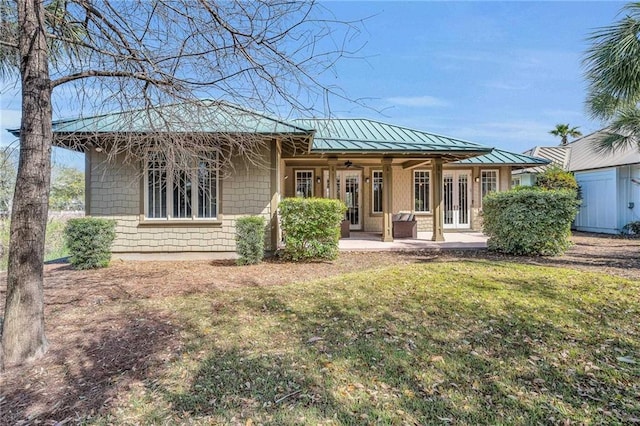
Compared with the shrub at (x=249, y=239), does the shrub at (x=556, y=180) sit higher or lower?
higher

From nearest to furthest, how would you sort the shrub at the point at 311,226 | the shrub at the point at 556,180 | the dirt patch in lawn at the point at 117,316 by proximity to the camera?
1. the dirt patch in lawn at the point at 117,316
2. the shrub at the point at 311,226
3. the shrub at the point at 556,180

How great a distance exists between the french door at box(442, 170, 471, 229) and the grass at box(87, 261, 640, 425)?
9.57 metres

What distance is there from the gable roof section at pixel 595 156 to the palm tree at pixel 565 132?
792 cm

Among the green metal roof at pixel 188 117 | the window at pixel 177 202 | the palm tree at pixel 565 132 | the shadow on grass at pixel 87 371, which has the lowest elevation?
the shadow on grass at pixel 87 371

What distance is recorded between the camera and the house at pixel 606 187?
570 inches

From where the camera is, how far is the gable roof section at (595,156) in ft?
46.2

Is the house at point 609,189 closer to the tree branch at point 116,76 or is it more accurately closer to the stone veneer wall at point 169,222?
the stone veneer wall at point 169,222

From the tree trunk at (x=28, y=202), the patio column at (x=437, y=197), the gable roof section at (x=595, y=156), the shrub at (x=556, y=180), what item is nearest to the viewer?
the tree trunk at (x=28, y=202)

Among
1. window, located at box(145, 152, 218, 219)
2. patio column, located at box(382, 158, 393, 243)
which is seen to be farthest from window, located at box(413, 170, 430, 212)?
window, located at box(145, 152, 218, 219)

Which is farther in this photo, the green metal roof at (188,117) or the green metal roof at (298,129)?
the green metal roof at (298,129)

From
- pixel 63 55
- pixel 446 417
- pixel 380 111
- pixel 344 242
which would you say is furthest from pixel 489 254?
pixel 63 55

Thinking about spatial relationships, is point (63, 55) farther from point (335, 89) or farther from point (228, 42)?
point (335, 89)

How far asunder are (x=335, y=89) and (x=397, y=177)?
11526 millimetres

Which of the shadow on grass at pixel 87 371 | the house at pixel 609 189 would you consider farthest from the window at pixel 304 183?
the house at pixel 609 189
